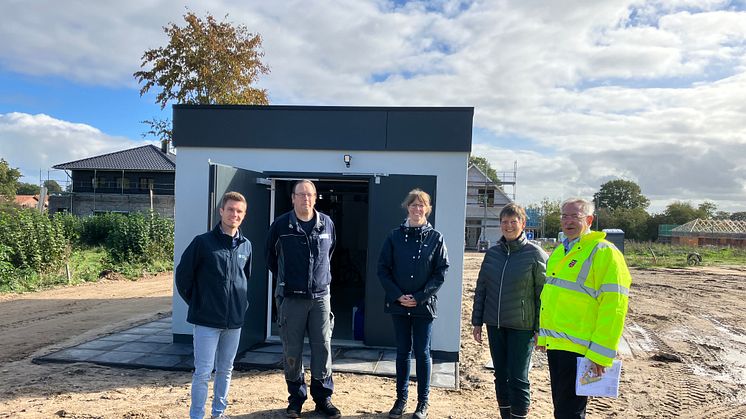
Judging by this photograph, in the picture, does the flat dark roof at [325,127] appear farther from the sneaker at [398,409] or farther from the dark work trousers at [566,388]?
the dark work trousers at [566,388]

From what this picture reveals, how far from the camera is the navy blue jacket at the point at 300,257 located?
3.57m

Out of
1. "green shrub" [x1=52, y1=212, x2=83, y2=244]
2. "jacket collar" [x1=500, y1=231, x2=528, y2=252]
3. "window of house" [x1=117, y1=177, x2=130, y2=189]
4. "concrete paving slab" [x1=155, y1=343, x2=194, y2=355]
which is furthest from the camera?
"window of house" [x1=117, y1=177, x2=130, y2=189]

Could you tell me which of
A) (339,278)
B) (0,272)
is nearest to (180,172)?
(339,278)

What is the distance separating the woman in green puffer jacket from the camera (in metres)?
3.19

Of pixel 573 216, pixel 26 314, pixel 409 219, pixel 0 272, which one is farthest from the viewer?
pixel 0 272

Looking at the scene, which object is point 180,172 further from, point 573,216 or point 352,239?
point 352,239

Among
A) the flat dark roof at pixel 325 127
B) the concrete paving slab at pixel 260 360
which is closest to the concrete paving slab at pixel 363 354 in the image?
the concrete paving slab at pixel 260 360

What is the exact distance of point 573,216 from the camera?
8.80 feet

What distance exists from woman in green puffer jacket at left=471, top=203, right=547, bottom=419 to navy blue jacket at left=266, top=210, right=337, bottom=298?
1.20 metres

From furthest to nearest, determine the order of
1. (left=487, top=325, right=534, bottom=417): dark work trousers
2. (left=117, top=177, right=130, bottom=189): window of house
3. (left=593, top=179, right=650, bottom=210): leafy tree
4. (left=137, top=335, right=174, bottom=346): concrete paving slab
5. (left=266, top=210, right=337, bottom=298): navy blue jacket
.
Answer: (left=593, top=179, right=650, bottom=210): leafy tree, (left=117, top=177, right=130, bottom=189): window of house, (left=137, top=335, right=174, bottom=346): concrete paving slab, (left=266, top=210, right=337, bottom=298): navy blue jacket, (left=487, top=325, right=534, bottom=417): dark work trousers

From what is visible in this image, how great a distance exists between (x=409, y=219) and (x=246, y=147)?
2955 mm

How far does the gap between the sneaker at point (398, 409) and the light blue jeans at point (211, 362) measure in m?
1.28

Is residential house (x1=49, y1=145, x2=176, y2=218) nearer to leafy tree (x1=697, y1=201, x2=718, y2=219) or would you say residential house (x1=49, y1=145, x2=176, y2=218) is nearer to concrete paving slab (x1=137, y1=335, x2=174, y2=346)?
concrete paving slab (x1=137, y1=335, x2=174, y2=346)

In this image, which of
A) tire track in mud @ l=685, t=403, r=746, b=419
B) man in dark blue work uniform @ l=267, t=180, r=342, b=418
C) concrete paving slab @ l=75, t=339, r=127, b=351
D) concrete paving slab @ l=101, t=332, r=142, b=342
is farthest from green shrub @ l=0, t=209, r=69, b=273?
tire track in mud @ l=685, t=403, r=746, b=419
